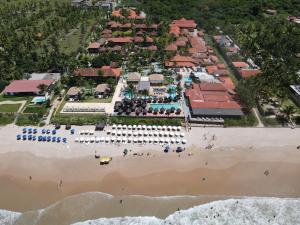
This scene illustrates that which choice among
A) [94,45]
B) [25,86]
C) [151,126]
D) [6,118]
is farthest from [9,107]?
[94,45]

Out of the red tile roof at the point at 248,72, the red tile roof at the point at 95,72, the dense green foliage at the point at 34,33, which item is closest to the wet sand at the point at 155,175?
the red tile roof at the point at 248,72

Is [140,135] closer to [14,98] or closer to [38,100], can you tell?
[38,100]

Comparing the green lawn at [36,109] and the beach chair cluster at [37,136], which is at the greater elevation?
the beach chair cluster at [37,136]

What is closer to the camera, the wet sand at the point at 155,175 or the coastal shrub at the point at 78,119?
the wet sand at the point at 155,175

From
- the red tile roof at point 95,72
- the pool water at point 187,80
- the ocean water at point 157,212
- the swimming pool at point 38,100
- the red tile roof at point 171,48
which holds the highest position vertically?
the ocean water at point 157,212

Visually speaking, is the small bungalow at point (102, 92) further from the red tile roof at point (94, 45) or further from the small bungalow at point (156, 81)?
the red tile roof at point (94, 45)

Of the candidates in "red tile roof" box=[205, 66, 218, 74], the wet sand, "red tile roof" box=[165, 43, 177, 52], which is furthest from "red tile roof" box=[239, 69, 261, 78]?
the wet sand
